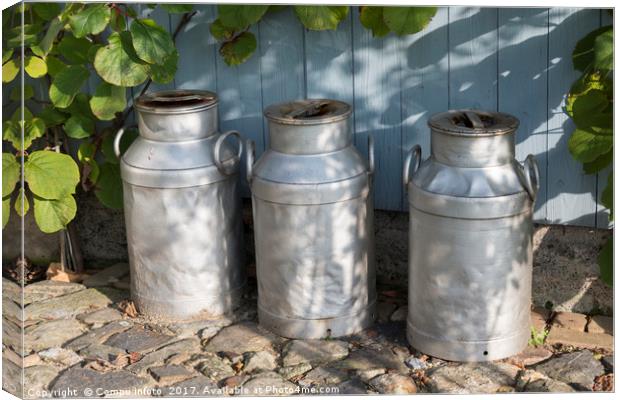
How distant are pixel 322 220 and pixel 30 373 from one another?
49.5 inches

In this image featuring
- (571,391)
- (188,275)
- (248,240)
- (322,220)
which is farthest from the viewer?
(248,240)

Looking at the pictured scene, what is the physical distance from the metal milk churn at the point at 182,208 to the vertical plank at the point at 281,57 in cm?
26

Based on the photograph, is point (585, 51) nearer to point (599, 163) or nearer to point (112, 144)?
point (599, 163)

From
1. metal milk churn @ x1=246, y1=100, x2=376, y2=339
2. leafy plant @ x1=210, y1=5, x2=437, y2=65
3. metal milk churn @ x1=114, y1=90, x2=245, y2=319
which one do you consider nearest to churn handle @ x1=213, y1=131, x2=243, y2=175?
metal milk churn @ x1=114, y1=90, x2=245, y2=319

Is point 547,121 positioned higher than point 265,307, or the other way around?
point 547,121

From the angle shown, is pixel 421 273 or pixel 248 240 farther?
pixel 248 240

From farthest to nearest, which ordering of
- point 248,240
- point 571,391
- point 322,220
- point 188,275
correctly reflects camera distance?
point 248,240 < point 188,275 < point 322,220 < point 571,391

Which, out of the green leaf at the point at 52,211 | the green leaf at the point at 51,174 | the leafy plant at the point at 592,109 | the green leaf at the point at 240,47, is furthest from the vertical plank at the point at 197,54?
the leafy plant at the point at 592,109

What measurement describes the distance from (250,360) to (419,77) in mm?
1328

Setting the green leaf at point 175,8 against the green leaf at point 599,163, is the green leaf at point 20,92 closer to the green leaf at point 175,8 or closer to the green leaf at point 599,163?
the green leaf at point 175,8

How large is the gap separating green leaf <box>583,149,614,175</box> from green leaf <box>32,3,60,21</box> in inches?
91.4

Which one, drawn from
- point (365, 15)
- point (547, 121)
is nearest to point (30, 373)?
point (365, 15)

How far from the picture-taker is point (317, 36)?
467 centimetres

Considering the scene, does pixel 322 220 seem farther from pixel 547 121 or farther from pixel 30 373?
pixel 30 373
